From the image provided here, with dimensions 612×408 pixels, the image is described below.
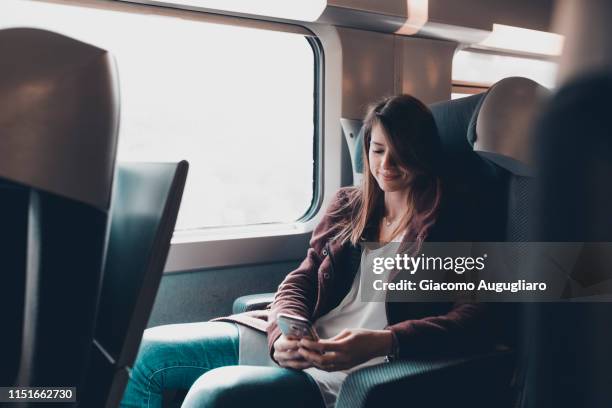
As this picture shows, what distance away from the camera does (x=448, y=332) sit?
1496 mm

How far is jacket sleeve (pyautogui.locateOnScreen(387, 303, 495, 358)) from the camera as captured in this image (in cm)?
147

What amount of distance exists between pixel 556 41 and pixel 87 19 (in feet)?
6.76

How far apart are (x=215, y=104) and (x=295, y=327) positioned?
3.88 feet

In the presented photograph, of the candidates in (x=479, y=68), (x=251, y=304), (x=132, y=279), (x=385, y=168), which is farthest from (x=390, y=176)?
(x=479, y=68)

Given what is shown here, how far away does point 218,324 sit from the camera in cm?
182

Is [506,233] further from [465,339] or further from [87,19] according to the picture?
[87,19]

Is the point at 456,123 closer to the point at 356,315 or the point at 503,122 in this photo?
the point at 503,122

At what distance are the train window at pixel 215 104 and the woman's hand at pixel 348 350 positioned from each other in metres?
1.00

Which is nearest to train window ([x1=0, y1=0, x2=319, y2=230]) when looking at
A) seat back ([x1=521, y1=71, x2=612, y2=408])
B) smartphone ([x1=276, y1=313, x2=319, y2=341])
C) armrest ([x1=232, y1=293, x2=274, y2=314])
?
armrest ([x1=232, y1=293, x2=274, y2=314])

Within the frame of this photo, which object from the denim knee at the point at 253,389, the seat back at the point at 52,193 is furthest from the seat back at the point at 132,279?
the denim knee at the point at 253,389

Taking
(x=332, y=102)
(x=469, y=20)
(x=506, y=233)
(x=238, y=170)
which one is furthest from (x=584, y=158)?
(x=469, y=20)

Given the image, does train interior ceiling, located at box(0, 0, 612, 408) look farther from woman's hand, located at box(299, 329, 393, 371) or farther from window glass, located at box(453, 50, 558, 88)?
woman's hand, located at box(299, 329, 393, 371)

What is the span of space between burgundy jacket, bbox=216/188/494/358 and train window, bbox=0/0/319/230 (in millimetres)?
721

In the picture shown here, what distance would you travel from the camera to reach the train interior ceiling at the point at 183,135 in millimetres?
674
